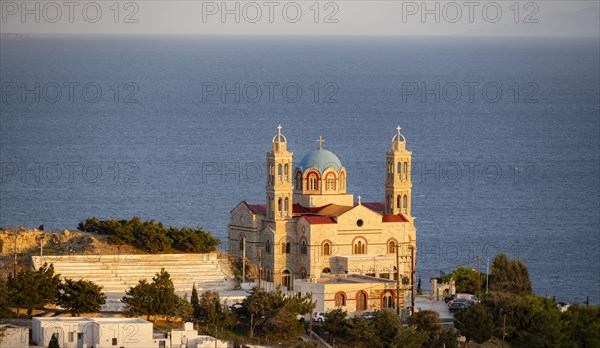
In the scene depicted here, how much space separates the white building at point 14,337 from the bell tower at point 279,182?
2078 cm

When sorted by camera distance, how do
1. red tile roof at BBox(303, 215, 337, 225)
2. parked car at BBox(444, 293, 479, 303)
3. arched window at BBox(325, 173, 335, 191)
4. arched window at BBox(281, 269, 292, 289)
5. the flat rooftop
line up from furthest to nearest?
arched window at BBox(325, 173, 335, 191) → arched window at BBox(281, 269, 292, 289) → red tile roof at BBox(303, 215, 337, 225) → parked car at BBox(444, 293, 479, 303) → the flat rooftop

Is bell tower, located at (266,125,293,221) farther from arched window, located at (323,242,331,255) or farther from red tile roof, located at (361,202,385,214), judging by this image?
red tile roof, located at (361,202,385,214)

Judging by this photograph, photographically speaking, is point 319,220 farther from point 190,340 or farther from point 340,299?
point 190,340

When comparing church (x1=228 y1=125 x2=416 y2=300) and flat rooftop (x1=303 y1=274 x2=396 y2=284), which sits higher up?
church (x1=228 y1=125 x2=416 y2=300)

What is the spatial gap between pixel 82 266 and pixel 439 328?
15979 mm

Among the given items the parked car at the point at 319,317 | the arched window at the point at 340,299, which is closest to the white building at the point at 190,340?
the parked car at the point at 319,317

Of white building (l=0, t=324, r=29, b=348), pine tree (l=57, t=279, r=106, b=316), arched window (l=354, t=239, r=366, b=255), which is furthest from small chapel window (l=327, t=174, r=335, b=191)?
white building (l=0, t=324, r=29, b=348)

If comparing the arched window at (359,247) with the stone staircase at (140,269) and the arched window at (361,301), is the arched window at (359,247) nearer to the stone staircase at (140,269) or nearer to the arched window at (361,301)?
the arched window at (361,301)

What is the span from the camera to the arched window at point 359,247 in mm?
92125

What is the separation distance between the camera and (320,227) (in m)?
91.3

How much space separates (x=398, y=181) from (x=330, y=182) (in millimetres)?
3250

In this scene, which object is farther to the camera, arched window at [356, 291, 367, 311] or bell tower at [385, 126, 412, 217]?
bell tower at [385, 126, 412, 217]

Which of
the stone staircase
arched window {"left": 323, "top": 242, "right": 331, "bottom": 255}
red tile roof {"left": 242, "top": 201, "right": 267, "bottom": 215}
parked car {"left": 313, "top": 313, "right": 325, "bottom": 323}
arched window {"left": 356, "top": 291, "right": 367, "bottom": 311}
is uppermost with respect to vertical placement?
red tile roof {"left": 242, "top": 201, "right": 267, "bottom": 215}

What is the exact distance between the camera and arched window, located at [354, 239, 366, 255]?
92.1 meters
